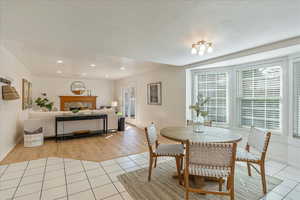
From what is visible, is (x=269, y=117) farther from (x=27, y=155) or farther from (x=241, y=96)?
(x=27, y=155)

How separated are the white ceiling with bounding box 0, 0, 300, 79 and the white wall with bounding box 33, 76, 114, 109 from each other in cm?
554

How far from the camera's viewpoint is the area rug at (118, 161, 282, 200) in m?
1.90

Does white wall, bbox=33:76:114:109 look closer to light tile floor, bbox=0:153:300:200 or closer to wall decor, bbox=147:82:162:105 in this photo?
wall decor, bbox=147:82:162:105

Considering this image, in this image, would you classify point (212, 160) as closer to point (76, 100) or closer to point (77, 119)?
point (77, 119)

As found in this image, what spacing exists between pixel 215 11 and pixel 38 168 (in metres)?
3.68

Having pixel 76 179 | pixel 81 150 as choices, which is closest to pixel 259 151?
pixel 76 179

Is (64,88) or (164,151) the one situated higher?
(64,88)

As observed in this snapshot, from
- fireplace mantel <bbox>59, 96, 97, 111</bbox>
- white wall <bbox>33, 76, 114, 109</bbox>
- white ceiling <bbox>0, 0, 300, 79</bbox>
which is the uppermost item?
white ceiling <bbox>0, 0, 300, 79</bbox>

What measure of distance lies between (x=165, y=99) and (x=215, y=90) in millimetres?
1672

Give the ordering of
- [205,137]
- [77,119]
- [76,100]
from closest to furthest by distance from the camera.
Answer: [205,137] < [77,119] < [76,100]

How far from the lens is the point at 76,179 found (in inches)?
90.7

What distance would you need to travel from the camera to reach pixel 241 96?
3629 millimetres

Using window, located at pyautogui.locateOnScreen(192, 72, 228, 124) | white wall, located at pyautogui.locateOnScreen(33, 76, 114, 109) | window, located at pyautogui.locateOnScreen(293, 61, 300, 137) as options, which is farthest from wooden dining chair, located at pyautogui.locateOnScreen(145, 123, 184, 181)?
white wall, located at pyautogui.locateOnScreen(33, 76, 114, 109)

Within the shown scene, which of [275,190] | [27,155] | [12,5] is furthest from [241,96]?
[27,155]
